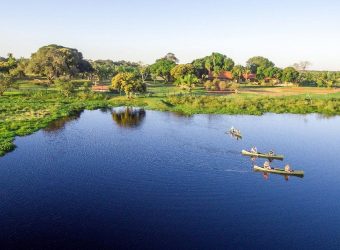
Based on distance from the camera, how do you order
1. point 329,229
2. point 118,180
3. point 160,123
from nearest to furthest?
point 329,229, point 118,180, point 160,123

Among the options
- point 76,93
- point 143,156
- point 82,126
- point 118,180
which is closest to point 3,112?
point 82,126

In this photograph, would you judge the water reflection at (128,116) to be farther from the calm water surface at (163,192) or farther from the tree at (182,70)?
the tree at (182,70)

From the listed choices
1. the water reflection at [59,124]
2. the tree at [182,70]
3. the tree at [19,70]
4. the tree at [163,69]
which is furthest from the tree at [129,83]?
the tree at [163,69]

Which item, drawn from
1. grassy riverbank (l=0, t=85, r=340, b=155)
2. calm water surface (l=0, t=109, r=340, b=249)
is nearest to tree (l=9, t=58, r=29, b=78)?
grassy riverbank (l=0, t=85, r=340, b=155)

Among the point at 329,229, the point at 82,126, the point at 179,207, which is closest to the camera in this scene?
the point at 329,229

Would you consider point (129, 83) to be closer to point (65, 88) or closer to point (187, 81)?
point (65, 88)

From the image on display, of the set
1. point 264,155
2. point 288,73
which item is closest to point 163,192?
point 264,155

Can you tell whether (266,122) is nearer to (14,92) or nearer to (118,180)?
(118,180)

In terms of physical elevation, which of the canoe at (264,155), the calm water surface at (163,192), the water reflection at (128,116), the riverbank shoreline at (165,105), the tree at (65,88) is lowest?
the calm water surface at (163,192)
